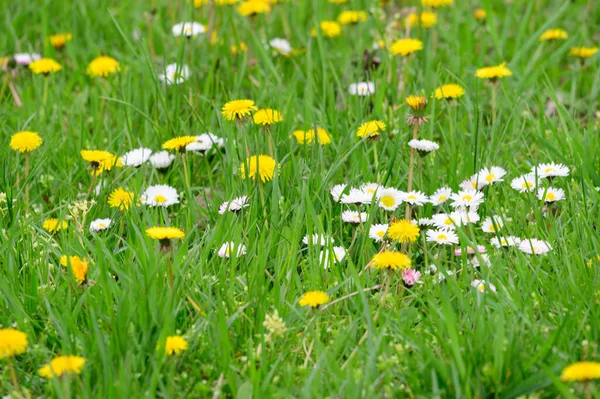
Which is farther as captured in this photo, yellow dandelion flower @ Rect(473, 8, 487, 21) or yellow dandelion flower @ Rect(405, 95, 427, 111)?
yellow dandelion flower @ Rect(473, 8, 487, 21)

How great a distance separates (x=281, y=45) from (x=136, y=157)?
126 cm

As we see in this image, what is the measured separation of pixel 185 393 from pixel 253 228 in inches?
26.9

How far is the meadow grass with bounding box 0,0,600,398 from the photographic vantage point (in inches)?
74.2

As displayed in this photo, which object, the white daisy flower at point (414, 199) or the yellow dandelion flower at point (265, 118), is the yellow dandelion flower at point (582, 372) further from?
the yellow dandelion flower at point (265, 118)

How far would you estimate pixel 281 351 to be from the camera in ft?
6.60

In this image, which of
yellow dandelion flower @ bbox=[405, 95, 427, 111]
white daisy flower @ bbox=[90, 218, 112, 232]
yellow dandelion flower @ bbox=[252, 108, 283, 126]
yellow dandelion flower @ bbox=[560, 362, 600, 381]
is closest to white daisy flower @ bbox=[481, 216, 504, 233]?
yellow dandelion flower @ bbox=[405, 95, 427, 111]

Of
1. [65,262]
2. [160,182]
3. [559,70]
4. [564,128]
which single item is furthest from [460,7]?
[65,262]

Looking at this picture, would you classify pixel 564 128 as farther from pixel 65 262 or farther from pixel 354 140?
pixel 65 262

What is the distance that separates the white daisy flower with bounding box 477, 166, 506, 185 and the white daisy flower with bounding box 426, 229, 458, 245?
31cm

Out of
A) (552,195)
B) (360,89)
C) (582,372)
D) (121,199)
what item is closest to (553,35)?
(360,89)

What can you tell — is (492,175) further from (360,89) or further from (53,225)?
Answer: (53,225)

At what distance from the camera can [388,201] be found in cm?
251

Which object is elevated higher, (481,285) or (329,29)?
(329,29)

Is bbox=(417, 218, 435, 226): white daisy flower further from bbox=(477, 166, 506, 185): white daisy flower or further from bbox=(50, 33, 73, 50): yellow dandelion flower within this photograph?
bbox=(50, 33, 73, 50): yellow dandelion flower
